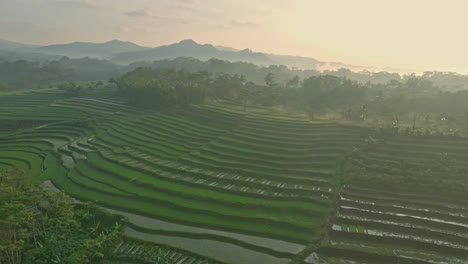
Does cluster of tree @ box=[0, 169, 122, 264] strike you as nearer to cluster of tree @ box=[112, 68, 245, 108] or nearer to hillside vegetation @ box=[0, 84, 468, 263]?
hillside vegetation @ box=[0, 84, 468, 263]

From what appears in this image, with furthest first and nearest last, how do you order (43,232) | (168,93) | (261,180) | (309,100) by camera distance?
1. (309,100)
2. (168,93)
3. (261,180)
4. (43,232)

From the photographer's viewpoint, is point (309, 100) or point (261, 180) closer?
point (261, 180)

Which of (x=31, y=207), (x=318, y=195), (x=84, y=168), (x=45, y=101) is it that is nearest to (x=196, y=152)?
(x=84, y=168)

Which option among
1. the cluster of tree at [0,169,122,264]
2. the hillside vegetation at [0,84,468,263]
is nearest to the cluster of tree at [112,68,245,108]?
the hillside vegetation at [0,84,468,263]

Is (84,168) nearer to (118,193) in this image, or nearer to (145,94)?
(118,193)

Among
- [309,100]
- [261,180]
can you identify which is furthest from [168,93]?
[261,180]

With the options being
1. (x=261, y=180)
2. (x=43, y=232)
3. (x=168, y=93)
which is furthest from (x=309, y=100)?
(x=43, y=232)

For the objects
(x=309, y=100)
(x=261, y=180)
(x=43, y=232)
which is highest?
(x=309, y=100)

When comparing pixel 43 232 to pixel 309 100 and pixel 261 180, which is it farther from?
pixel 309 100

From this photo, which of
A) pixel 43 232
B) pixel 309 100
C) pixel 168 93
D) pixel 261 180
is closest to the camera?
pixel 43 232

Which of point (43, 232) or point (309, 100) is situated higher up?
point (309, 100)
